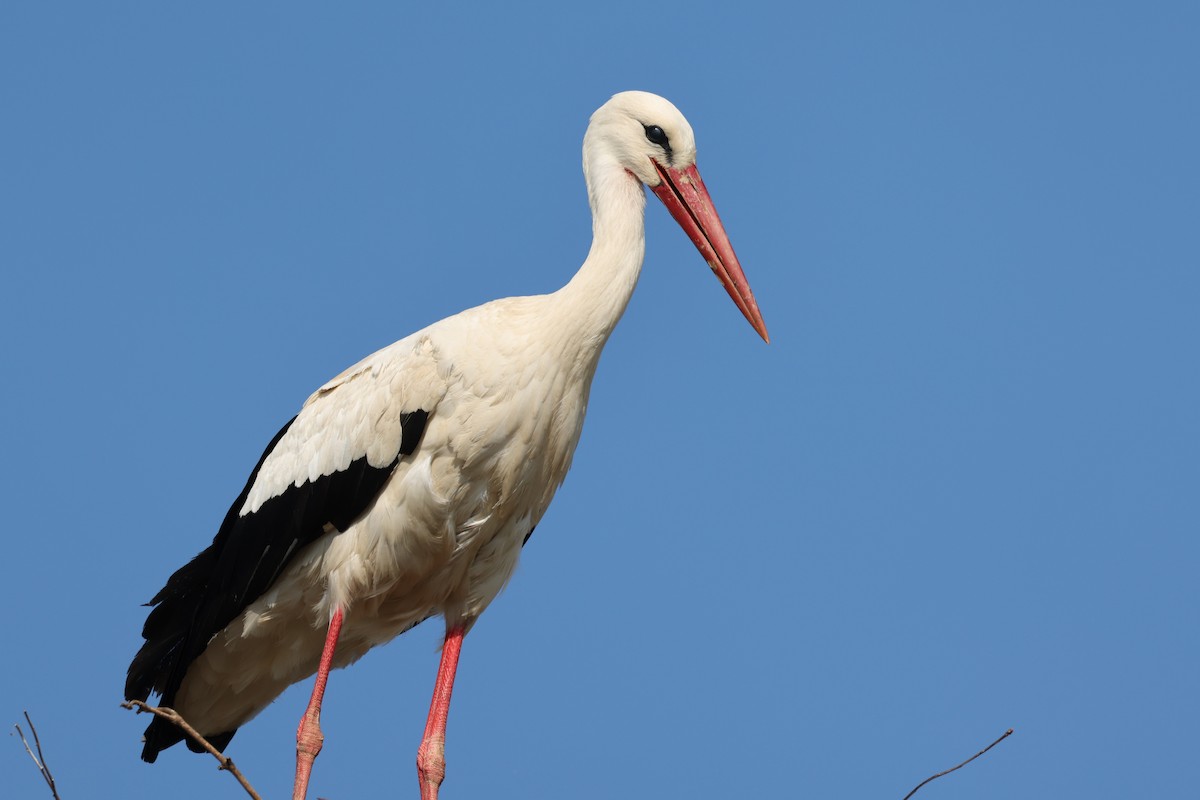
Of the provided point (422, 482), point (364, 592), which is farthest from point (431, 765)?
point (422, 482)

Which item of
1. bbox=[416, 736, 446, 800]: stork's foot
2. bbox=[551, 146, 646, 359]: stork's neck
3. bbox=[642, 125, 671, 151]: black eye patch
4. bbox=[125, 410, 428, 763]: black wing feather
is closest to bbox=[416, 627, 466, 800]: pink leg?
bbox=[416, 736, 446, 800]: stork's foot

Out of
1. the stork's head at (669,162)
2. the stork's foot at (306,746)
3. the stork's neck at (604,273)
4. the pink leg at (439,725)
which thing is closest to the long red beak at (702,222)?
the stork's head at (669,162)

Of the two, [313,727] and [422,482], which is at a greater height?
[422,482]

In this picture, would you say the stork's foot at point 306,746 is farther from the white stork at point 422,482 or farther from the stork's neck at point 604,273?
the stork's neck at point 604,273

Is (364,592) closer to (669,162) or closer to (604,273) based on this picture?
(604,273)

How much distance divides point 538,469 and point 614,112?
1649 mm

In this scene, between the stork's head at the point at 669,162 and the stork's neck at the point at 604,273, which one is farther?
the stork's head at the point at 669,162

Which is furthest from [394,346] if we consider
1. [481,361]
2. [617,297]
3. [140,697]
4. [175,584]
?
[140,697]

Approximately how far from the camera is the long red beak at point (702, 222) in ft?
23.4

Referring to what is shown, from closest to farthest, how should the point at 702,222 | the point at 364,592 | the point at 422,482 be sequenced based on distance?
the point at 422,482
the point at 364,592
the point at 702,222

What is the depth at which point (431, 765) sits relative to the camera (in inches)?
289

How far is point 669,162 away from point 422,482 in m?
1.80

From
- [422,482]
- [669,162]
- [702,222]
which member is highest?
[669,162]

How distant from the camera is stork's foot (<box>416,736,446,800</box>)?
287 inches
